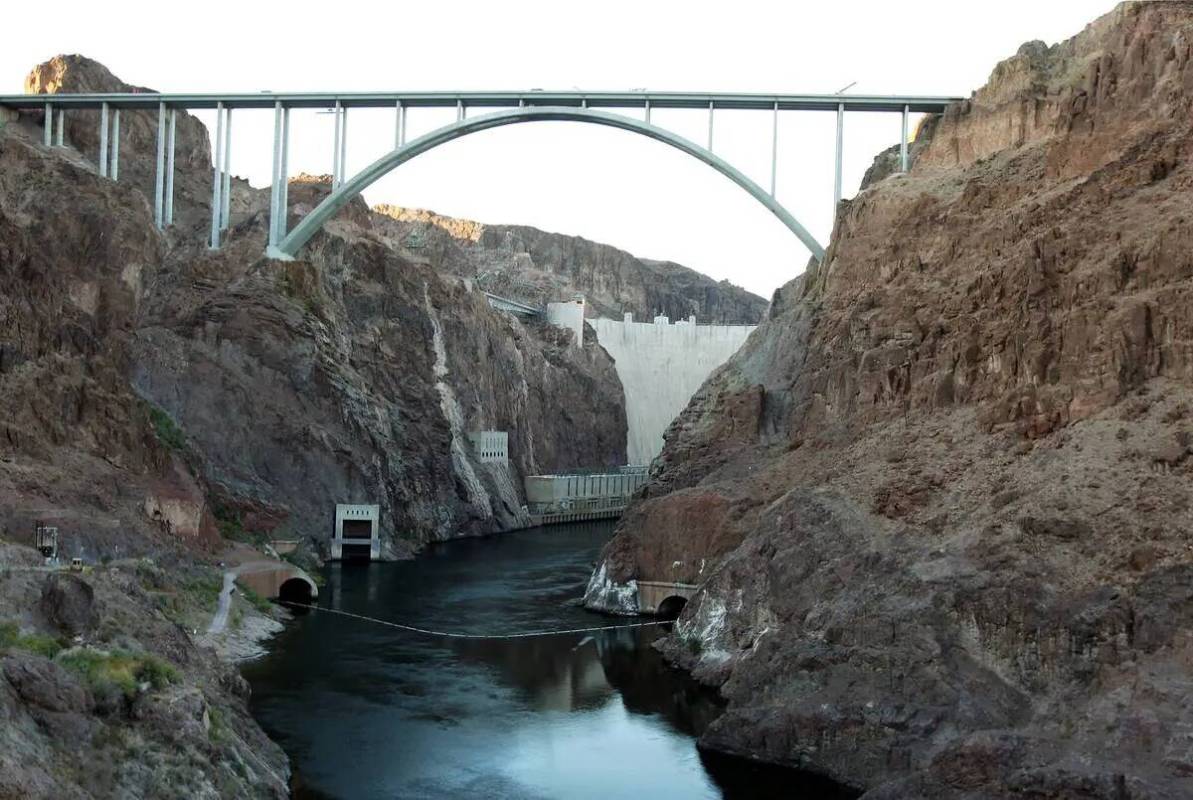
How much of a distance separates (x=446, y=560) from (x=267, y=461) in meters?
12.6

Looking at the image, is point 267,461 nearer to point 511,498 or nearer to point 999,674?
point 511,498

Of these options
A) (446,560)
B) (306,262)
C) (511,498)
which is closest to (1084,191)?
(446,560)

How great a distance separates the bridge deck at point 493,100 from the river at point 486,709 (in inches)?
1118

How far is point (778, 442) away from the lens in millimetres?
61375

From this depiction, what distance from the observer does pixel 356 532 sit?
86250mm

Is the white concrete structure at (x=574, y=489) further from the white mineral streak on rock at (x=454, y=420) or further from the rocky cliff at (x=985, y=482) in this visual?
the rocky cliff at (x=985, y=482)

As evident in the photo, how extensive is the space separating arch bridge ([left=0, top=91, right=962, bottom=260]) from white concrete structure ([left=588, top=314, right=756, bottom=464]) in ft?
202

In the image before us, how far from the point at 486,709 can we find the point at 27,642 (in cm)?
1936

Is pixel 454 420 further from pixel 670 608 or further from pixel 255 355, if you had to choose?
pixel 670 608

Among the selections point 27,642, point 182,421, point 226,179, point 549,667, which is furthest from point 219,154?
point 27,642

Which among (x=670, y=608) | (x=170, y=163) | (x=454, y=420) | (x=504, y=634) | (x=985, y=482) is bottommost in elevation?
(x=504, y=634)

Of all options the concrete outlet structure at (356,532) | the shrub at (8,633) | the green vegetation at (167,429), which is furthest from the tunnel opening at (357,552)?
the shrub at (8,633)

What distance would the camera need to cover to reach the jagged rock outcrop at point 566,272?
156750mm

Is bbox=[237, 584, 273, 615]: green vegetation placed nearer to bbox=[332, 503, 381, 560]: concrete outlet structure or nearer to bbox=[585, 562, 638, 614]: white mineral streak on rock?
bbox=[585, 562, 638, 614]: white mineral streak on rock
